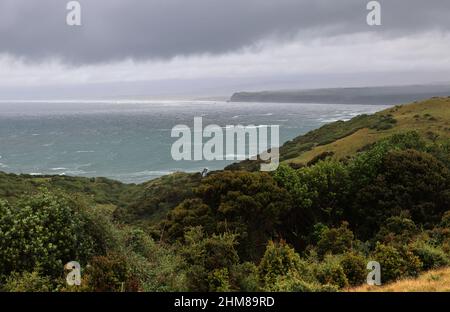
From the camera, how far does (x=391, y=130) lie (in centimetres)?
7250

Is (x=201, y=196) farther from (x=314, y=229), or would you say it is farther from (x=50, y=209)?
(x=50, y=209)

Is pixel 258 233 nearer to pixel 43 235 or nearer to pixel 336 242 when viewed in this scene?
pixel 336 242

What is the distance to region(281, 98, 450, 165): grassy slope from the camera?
6413 cm

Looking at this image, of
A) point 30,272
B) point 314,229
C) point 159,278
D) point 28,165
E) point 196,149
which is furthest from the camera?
point 196,149

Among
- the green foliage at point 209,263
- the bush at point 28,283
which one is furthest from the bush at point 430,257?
the bush at point 28,283

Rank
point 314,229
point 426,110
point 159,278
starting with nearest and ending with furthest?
point 159,278
point 314,229
point 426,110

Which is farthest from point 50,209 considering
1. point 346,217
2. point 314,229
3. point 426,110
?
point 426,110

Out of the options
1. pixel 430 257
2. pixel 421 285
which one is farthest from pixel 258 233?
pixel 421 285

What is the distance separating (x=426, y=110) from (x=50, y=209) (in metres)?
82.2

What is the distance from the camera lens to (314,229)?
89.9ft

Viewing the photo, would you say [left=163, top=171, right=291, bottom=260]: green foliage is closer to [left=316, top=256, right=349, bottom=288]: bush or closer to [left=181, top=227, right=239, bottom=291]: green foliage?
[left=316, top=256, right=349, bottom=288]: bush

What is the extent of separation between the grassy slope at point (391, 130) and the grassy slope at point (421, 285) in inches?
1682

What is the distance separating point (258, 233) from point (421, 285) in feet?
41.1

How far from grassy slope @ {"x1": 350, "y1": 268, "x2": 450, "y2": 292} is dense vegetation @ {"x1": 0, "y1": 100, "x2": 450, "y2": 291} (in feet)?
2.38
